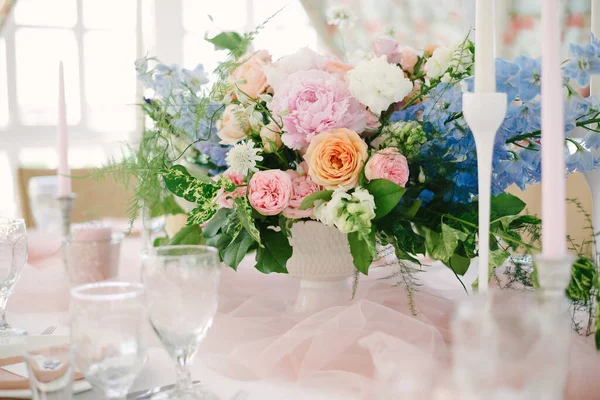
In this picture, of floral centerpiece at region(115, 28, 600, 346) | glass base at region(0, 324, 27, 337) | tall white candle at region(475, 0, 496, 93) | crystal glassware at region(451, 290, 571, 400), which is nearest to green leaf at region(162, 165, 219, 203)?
floral centerpiece at region(115, 28, 600, 346)

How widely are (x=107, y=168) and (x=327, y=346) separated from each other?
579 millimetres

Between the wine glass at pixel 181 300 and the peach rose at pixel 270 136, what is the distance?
310 mm

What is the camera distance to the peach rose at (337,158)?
3.13 feet

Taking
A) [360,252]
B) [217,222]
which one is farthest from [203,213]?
[360,252]

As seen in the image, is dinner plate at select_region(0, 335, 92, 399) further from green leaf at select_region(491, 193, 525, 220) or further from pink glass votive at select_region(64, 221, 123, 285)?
green leaf at select_region(491, 193, 525, 220)

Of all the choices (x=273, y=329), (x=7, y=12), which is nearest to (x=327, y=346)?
(x=273, y=329)

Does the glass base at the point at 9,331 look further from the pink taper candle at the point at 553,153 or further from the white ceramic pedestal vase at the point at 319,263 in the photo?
the pink taper candle at the point at 553,153

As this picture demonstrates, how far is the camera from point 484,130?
2.63 feet

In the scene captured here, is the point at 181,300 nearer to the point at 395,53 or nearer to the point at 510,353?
the point at 510,353

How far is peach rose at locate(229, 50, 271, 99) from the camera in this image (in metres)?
1.10

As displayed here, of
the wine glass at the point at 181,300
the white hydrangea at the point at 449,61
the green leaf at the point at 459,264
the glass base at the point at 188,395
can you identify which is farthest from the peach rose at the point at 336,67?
the glass base at the point at 188,395

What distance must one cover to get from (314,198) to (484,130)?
26 centimetres

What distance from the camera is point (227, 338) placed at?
98cm
